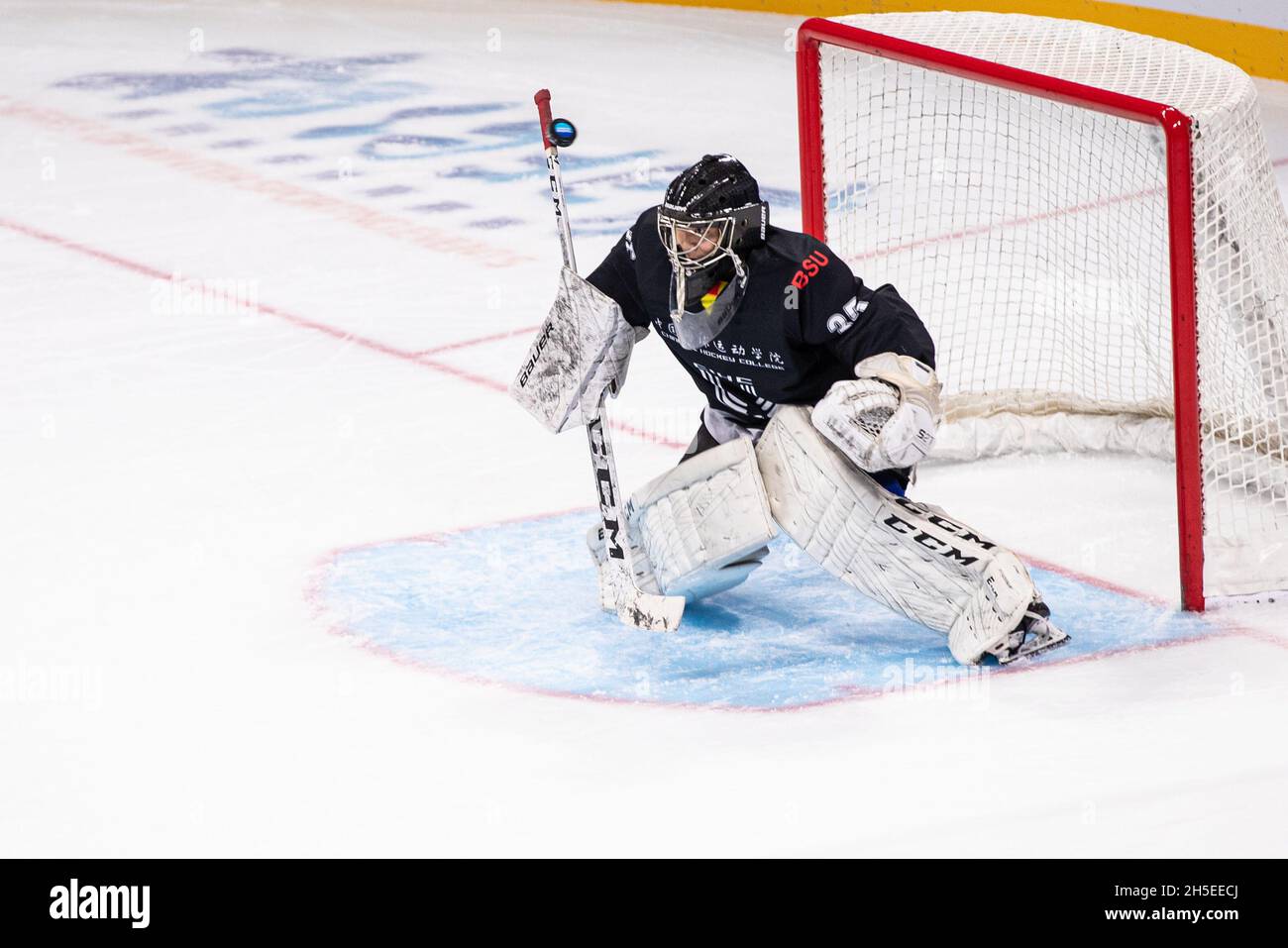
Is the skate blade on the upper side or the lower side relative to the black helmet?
lower

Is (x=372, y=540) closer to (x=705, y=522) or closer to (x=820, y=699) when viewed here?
(x=705, y=522)

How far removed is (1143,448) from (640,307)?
1343 mm

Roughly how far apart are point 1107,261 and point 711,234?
7.18 ft

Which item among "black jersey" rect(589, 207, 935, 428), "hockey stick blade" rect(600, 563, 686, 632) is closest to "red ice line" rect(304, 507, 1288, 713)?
"hockey stick blade" rect(600, 563, 686, 632)

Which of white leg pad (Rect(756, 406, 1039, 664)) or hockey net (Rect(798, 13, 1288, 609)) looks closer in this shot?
white leg pad (Rect(756, 406, 1039, 664))

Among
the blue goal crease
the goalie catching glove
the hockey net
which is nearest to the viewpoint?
the goalie catching glove

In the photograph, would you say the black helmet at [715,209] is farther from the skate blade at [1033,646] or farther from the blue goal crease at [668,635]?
the skate blade at [1033,646]

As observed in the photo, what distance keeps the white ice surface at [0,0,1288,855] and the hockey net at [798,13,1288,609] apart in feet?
0.50

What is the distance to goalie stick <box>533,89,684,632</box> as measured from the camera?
3441 mm

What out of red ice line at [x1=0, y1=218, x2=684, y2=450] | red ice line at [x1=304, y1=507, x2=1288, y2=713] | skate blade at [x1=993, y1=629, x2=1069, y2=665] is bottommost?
red ice line at [x1=304, y1=507, x2=1288, y2=713]

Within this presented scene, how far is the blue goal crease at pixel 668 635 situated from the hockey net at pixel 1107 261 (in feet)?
1.14

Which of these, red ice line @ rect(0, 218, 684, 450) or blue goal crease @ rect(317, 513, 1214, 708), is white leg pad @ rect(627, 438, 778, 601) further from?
red ice line @ rect(0, 218, 684, 450)

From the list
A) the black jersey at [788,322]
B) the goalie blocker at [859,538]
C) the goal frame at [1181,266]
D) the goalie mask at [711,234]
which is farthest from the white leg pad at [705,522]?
the goal frame at [1181,266]

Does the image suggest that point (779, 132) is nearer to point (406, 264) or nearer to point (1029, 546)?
point (406, 264)
